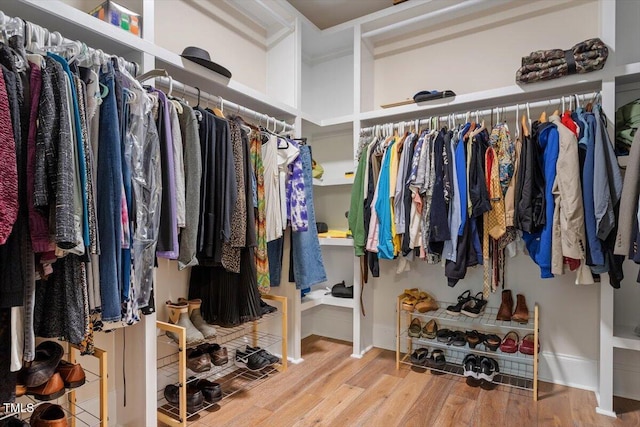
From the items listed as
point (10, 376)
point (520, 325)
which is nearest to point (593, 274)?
point (520, 325)

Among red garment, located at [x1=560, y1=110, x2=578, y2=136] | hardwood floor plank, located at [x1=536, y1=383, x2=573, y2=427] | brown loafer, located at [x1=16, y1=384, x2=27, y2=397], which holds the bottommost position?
hardwood floor plank, located at [x1=536, y1=383, x2=573, y2=427]

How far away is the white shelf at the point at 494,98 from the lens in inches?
82.4

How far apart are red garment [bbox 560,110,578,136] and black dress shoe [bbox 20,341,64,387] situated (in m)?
2.62

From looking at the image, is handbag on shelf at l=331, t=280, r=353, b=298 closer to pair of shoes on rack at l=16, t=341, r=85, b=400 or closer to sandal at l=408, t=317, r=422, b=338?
sandal at l=408, t=317, r=422, b=338

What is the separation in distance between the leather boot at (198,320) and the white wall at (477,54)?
212cm

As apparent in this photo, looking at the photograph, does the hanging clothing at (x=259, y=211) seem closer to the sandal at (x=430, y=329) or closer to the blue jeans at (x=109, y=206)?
the blue jeans at (x=109, y=206)

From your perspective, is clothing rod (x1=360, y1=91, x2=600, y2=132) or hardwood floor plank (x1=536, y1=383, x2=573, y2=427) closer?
hardwood floor plank (x1=536, y1=383, x2=573, y2=427)

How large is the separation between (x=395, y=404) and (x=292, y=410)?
1.88 feet

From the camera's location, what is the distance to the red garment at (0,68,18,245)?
3.12 ft

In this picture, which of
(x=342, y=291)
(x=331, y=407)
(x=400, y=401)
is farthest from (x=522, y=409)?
(x=342, y=291)

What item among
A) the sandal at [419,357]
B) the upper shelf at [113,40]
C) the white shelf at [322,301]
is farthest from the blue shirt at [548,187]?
the upper shelf at [113,40]

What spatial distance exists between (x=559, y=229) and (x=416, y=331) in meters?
1.14

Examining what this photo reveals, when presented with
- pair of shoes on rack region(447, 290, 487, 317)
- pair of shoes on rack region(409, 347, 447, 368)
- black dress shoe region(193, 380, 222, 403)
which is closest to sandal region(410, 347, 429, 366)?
pair of shoes on rack region(409, 347, 447, 368)

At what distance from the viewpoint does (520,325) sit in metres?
2.37
